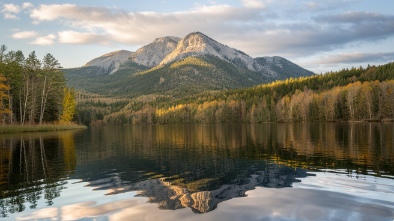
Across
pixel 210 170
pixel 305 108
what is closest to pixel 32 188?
pixel 210 170

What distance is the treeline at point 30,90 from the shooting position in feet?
282

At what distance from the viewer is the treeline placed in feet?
282

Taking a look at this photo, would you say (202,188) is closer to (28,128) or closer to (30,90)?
(28,128)

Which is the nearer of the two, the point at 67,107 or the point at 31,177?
the point at 31,177

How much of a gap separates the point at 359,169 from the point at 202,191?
53.7 ft

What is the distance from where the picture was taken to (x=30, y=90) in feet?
308

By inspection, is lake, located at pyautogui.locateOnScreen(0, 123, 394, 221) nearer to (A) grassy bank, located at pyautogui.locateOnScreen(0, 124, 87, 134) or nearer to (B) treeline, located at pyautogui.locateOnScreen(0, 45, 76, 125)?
(A) grassy bank, located at pyautogui.locateOnScreen(0, 124, 87, 134)

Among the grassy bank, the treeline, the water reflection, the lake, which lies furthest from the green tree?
the lake

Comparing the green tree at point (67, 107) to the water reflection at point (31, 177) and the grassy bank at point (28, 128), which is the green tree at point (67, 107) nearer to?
the grassy bank at point (28, 128)

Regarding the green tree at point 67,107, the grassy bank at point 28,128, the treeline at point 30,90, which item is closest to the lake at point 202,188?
the grassy bank at point 28,128

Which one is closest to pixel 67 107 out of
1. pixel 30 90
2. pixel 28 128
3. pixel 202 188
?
pixel 30 90

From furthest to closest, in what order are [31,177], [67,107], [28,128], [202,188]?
1. [67,107]
2. [28,128]
3. [31,177]
4. [202,188]

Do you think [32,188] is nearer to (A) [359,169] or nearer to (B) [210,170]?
(B) [210,170]

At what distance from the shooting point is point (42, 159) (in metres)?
35.0
